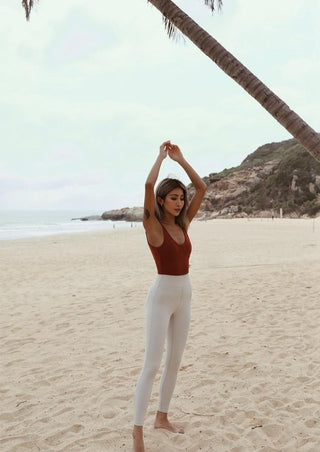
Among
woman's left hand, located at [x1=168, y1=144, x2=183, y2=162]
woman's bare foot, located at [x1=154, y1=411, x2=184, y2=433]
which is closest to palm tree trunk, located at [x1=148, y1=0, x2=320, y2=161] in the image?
woman's left hand, located at [x1=168, y1=144, x2=183, y2=162]

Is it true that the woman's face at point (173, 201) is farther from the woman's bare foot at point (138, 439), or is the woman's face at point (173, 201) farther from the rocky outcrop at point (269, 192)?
the rocky outcrop at point (269, 192)

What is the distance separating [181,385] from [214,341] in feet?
5.02

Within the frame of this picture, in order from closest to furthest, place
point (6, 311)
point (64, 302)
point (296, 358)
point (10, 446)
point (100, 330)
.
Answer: point (10, 446), point (296, 358), point (100, 330), point (6, 311), point (64, 302)

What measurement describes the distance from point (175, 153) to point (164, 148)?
12cm

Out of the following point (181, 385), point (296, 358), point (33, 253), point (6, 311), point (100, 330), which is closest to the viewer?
point (181, 385)

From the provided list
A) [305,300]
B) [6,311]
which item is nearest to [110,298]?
[6,311]

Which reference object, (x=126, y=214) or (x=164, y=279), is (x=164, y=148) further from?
(x=126, y=214)

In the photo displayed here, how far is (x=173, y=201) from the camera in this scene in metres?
2.93

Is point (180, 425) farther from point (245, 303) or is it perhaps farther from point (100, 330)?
point (245, 303)

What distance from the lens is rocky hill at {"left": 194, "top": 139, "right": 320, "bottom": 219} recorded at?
213 feet

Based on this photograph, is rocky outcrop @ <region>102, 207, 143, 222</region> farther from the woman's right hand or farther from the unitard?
the unitard

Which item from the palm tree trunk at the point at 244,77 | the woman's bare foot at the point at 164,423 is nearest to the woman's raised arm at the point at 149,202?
the palm tree trunk at the point at 244,77

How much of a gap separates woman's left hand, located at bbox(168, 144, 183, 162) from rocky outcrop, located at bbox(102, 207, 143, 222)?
8274cm

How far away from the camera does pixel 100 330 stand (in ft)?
21.2
